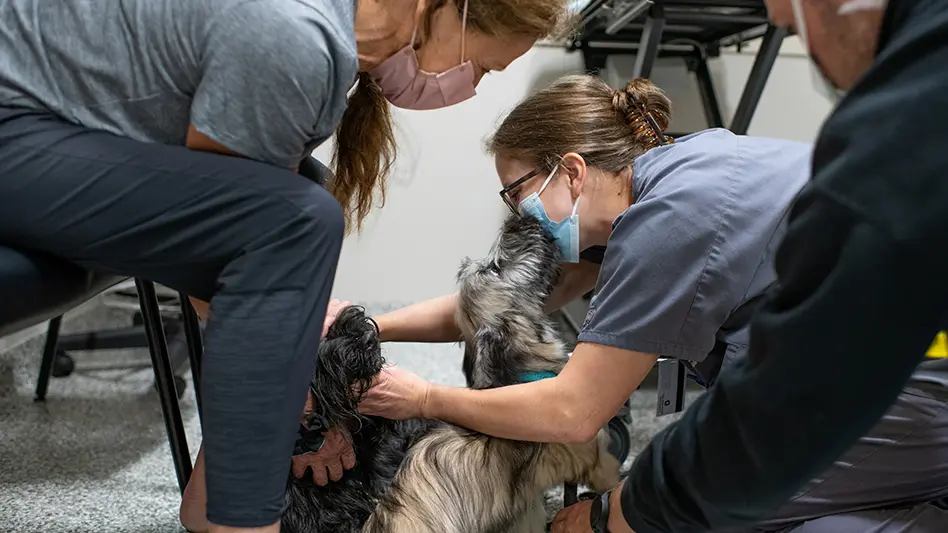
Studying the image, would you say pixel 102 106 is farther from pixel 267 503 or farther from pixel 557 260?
pixel 557 260

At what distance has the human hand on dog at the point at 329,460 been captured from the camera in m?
0.99

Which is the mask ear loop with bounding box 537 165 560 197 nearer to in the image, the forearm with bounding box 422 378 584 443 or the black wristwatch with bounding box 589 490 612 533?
the forearm with bounding box 422 378 584 443

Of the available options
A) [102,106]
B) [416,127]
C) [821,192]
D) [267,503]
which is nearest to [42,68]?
[102,106]

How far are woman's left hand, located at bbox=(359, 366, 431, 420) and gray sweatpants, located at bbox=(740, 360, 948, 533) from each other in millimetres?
517

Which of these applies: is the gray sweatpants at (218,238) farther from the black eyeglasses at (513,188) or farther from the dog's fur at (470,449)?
the black eyeglasses at (513,188)

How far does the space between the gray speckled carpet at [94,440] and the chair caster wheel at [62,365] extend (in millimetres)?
19

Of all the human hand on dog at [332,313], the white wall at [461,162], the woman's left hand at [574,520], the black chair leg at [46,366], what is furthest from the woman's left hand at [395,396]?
the white wall at [461,162]

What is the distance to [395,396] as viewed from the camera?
1.02 m

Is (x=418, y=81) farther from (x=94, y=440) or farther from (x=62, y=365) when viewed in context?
(x=62, y=365)

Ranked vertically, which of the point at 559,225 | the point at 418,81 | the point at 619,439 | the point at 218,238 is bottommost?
the point at 619,439

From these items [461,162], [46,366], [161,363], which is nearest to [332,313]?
[161,363]

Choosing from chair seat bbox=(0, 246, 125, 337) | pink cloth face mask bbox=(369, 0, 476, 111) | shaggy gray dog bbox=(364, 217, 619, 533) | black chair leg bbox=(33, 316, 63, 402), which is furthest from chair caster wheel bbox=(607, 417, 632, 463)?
black chair leg bbox=(33, 316, 63, 402)

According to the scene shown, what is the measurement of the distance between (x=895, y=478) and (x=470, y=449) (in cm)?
56

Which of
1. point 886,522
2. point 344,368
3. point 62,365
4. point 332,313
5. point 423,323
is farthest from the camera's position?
point 62,365
